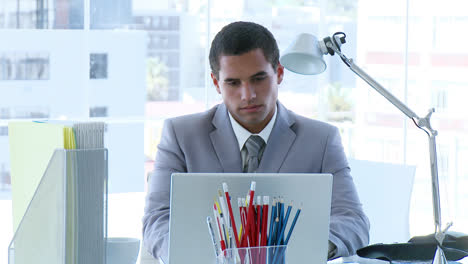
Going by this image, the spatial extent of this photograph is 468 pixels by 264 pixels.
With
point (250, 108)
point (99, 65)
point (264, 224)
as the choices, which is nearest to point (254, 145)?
point (250, 108)

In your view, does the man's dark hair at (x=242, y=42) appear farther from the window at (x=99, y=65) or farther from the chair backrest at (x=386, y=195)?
the window at (x=99, y=65)

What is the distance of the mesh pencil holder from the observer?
118 cm

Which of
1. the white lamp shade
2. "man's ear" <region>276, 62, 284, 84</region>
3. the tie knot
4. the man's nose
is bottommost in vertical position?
the tie knot

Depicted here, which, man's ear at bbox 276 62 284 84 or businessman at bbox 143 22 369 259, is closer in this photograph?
businessman at bbox 143 22 369 259

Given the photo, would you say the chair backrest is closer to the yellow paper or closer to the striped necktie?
the striped necktie

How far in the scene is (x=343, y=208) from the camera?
184 cm

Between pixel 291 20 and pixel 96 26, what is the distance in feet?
13.1

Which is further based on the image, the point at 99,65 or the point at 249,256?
the point at 99,65

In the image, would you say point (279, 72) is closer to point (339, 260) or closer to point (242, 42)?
point (242, 42)

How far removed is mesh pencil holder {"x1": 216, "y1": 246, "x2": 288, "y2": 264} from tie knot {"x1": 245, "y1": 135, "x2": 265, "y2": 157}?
777mm

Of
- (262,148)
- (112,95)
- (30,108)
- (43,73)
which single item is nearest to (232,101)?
(262,148)

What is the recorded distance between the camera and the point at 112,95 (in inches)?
503

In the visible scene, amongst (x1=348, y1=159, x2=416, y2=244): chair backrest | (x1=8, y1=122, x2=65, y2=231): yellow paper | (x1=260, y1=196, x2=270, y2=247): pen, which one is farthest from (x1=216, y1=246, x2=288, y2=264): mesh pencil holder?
(x1=348, y1=159, x2=416, y2=244): chair backrest

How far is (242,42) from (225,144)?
0.28 meters
